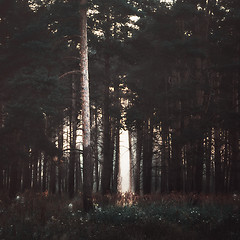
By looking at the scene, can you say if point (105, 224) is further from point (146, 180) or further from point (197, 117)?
point (146, 180)

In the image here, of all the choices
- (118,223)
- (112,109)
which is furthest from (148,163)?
(118,223)

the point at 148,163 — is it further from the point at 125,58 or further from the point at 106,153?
the point at 125,58

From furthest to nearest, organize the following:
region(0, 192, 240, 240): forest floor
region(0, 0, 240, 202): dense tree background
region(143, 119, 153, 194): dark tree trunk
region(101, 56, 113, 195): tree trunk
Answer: region(143, 119, 153, 194): dark tree trunk, region(101, 56, 113, 195): tree trunk, region(0, 0, 240, 202): dense tree background, region(0, 192, 240, 240): forest floor

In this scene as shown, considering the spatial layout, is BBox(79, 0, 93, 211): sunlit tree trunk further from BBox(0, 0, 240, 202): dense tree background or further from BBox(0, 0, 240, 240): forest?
BBox(0, 0, 240, 202): dense tree background

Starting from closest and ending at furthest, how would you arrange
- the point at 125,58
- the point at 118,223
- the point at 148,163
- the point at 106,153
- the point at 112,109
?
the point at 118,223 → the point at 106,153 → the point at 112,109 → the point at 125,58 → the point at 148,163

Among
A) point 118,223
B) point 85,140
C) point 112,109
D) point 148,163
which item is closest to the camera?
point 118,223

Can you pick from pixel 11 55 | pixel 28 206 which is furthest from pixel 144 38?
pixel 28 206

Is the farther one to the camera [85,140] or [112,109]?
[112,109]

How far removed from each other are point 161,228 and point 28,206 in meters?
5.24

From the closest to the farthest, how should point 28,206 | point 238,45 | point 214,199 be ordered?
1. point 28,206
2. point 214,199
3. point 238,45

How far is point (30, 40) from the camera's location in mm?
16000

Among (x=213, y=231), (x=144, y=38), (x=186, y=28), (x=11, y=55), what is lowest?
(x=213, y=231)

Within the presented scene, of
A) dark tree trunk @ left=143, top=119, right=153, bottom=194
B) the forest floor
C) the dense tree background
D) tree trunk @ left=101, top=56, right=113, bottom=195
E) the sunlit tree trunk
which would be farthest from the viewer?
dark tree trunk @ left=143, top=119, right=153, bottom=194

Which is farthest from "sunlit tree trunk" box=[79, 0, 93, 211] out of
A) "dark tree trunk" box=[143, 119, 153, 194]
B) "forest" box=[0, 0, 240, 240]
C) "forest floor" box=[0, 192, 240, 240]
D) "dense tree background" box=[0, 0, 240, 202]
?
"dark tree trunk" box=[143, 119, 153, 194]
